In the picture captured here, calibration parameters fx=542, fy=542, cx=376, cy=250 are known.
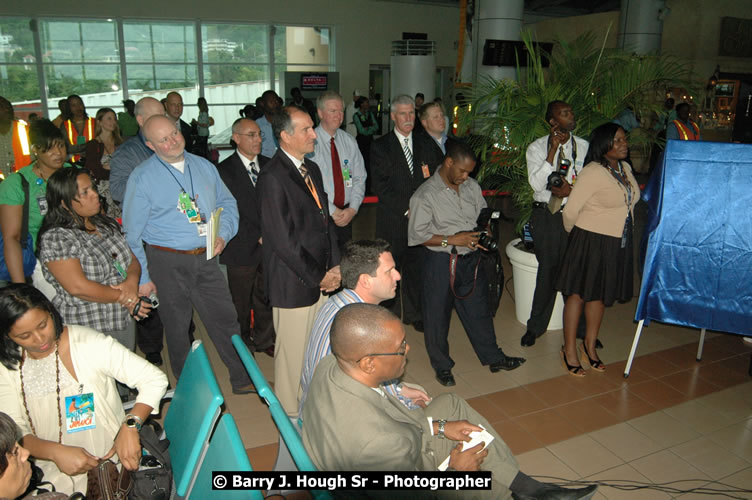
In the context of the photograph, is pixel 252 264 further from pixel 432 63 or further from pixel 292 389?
pixel 432 63

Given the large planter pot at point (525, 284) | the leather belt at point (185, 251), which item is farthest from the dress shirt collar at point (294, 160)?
the large planter pot at point (525, 284)

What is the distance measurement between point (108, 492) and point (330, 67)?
16.0 metres

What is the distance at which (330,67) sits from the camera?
54.2ft

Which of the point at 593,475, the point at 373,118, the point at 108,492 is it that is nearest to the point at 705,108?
the point at 373,118

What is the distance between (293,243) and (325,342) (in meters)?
0.90

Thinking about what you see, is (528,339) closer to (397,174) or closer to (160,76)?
(397,174)

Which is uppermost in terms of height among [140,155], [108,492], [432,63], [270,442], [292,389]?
[432,63]

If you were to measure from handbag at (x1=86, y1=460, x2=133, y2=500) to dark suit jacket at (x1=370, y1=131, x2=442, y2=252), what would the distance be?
302 cm

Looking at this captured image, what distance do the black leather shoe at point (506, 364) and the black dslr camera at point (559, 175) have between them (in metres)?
1.27

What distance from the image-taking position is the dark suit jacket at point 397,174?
178 inches

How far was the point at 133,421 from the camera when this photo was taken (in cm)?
194

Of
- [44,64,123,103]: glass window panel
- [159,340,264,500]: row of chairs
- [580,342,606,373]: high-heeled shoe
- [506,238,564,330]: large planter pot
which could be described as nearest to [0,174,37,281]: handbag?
[159,340,264,500]: row of chairs

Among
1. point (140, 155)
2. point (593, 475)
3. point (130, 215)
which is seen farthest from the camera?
point (140, 155)

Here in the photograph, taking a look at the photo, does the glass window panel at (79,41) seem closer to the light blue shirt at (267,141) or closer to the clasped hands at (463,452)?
the light blue shirt at (267,141)
